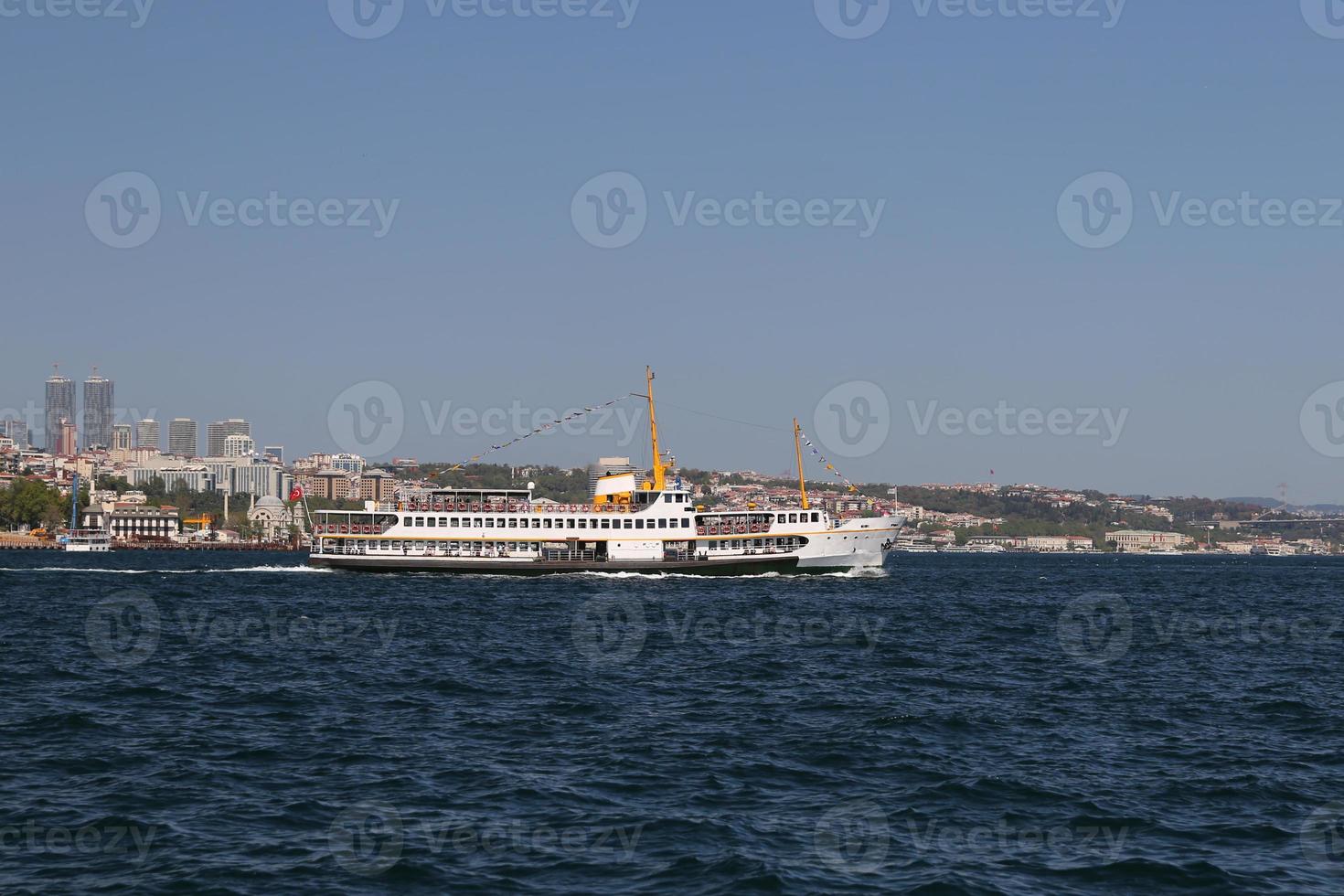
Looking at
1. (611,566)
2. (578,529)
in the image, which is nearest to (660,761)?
(611,566)

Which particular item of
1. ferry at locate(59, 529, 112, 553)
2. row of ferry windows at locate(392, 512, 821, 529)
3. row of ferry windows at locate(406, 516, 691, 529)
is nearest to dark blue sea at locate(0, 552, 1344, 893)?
row of ferry windows at locate(392, 512, 821, 529)

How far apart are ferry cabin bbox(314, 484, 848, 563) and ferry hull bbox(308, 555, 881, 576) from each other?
18.3 inches

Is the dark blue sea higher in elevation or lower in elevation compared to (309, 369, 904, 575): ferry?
lower

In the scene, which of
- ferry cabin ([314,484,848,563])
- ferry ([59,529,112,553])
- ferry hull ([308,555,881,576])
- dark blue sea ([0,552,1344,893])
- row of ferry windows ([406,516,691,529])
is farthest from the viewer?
ferry ([59,529,112,553])

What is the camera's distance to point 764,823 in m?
18.1

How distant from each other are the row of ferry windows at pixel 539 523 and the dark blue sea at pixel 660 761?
32240 millimetres

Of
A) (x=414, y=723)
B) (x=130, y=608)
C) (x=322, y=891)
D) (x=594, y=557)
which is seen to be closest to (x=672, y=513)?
(x=594, y=557)

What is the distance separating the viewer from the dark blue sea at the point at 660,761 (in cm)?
1608

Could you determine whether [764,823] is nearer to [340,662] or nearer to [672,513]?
[340,662]

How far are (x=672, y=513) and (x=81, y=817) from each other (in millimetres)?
63005

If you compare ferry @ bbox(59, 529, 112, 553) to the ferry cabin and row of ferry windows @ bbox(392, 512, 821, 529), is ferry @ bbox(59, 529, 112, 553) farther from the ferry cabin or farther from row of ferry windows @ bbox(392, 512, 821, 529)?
row of ferry windows @ bbox(392, 512, 821, 529)

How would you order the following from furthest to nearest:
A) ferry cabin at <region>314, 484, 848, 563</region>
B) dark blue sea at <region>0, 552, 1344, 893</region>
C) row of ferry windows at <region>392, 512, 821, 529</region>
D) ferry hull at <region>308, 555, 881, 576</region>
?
row of ferry windows at <region>392, 512, 821, 529</region>, ferry cabin at <region>314, 484, 848, 563</region>, ferry hull at <region>308, 555, 881, 576</region>, dark blue sea at <region>0, 552, 1344, 893</region>

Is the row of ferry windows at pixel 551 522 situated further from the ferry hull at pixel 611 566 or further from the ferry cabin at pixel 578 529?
the ferry hull at pixel 611 566

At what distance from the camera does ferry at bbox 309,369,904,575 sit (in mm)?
79375
